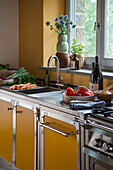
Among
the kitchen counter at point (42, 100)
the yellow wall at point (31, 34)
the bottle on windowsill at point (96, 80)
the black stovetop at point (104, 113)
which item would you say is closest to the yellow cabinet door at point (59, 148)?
the kitchen counter at point (42, 100)

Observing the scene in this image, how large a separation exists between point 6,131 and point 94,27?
143 cm

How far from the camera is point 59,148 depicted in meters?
2.20

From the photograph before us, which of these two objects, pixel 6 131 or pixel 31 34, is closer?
pixel 6 131

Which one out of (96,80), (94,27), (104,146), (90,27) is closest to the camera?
(104,146)

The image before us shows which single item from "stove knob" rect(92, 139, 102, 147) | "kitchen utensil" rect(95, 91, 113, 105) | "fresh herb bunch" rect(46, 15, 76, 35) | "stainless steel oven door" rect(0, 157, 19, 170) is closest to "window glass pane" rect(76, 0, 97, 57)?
"fresh herb bunch" rect(46, 15, 76, 35)

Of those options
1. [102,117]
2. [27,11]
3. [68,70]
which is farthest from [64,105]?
[27,11]

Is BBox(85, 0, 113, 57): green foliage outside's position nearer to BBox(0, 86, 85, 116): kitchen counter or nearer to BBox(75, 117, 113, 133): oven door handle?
BBox(0, 86, 85, 116): kitchen counter

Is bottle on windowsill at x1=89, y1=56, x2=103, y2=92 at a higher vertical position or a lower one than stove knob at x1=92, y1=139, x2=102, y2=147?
higher

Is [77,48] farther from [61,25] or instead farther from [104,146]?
[104,146]

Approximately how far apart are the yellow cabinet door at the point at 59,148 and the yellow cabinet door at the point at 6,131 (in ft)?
2.11

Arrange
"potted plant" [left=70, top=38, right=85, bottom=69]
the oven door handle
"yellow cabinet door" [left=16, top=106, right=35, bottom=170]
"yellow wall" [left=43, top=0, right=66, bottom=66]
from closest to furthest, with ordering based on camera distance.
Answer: the oven door handle → "yellow cabinet door" [left=16, top=106, right=35, bottom=170] → "potted plant" [left=70, top=38, right=85, bottom=69] → "yellow wall" [left=43, top=0, right=66, bottom=66]

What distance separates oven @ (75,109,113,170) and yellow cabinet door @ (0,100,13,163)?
1.13 m

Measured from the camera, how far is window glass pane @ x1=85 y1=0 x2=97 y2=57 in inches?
124

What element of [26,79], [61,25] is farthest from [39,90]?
[61,25]
